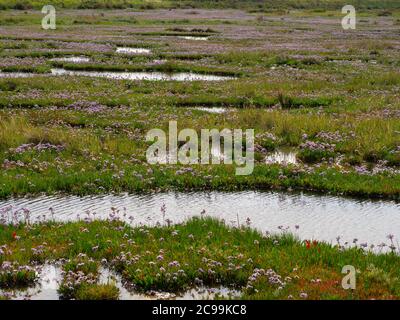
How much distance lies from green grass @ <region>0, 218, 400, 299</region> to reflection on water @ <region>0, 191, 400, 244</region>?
1.11 meters

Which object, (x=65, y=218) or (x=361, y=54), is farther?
(x=361, y=54)

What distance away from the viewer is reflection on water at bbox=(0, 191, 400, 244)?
42.1 feet

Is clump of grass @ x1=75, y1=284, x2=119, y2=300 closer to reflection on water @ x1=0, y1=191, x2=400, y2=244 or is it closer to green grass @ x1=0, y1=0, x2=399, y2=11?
reflection on water @ x1=0, y1=191, x2=400, y2=244

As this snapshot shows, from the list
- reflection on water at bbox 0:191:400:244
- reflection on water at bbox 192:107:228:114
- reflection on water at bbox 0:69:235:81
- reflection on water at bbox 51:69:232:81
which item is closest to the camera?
reflection on water at bbox 0:191:400:244

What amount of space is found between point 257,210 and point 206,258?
4.10 m

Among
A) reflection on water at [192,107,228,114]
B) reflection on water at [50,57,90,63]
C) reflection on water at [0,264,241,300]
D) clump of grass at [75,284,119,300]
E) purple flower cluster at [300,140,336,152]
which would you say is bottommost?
reflection on water at [0,264,241,300]

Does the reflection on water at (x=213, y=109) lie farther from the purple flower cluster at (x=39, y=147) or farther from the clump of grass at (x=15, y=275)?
the clump of grass at (x=15, y=275)

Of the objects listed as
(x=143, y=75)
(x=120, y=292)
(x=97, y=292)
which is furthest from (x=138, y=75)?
(x=97, y=292)

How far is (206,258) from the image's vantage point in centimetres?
1021

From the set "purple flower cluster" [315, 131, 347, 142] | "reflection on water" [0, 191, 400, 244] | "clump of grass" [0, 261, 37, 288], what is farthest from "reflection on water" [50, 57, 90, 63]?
"clump of grass" [0, 261, 37, 288]

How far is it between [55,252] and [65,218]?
269 cm
